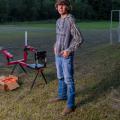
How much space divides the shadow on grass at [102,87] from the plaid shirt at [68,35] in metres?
1.11

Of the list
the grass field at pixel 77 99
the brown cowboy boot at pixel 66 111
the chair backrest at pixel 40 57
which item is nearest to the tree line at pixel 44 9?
the grass field at pixel 77 99

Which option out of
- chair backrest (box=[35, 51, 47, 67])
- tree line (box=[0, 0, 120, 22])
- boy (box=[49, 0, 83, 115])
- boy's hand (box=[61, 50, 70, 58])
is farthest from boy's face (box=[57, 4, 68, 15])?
tree line (box=[0, 0, 120, 22])

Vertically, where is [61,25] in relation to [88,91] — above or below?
above

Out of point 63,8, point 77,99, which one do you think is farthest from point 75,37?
point 77,99

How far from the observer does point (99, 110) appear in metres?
6.66

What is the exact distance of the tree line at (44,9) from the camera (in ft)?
200

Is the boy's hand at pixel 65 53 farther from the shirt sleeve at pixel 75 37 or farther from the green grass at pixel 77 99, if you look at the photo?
the green grass at pixel 77 99

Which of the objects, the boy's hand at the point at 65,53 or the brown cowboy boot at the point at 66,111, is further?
the brown cowboy boot at the point at 66,111

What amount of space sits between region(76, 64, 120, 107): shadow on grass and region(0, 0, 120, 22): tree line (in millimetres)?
50534

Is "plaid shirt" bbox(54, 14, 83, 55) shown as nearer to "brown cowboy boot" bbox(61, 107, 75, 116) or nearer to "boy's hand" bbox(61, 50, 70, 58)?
"boy's hand" bbox(61, 50, 70, 58)

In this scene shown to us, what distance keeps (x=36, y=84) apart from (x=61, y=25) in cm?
242

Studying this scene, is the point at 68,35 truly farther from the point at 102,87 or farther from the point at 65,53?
the point at 102,87

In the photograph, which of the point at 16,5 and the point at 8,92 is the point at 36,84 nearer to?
the point at 8,92

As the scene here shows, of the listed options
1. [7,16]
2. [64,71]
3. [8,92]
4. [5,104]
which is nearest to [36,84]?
[8,92]
